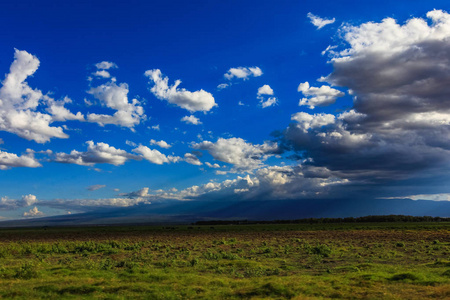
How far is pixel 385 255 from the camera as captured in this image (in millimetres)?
33906

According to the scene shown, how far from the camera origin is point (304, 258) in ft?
108

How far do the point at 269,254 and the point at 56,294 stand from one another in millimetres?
23961

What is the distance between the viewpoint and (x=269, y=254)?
36625 millimetres

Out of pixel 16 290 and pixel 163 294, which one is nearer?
pixel 163 294

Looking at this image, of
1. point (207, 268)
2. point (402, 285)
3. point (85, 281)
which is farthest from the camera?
point (207, 268)

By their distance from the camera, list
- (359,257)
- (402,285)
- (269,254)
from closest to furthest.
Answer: (402,285), (359,257), (269,254)

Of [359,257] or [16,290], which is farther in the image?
[359,257]

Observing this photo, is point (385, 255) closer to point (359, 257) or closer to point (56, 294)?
point (359, 257)

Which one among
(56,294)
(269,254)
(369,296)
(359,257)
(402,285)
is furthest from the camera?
(269,254)

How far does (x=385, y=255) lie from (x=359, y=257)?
11.6 feet

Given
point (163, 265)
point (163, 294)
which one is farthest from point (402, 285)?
point (163, 265)

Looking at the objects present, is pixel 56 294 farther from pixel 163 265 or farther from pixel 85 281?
pixel 163 265

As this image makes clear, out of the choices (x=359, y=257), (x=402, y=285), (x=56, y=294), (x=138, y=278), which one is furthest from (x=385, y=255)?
(x=56, y=294)

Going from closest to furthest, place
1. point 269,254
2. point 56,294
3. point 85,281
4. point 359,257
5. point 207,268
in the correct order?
point 56,294, point 85,281, point 207,268, point 359,257, point 269,254
